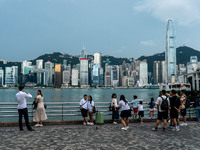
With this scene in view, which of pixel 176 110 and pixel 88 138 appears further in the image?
pixel 176 110

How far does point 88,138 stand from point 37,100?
4.13 metres

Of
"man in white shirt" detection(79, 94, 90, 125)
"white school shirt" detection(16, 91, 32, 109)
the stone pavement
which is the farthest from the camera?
"man in white shirt" detection(79, 94, 90, 125)

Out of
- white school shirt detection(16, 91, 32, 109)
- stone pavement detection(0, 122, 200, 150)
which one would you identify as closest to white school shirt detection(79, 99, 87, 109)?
stone pavement detection(0, 122, 200, 150)

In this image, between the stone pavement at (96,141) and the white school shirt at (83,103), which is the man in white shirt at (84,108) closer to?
the white school shirt at (83,103)

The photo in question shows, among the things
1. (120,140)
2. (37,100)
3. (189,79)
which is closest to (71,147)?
(120,140)

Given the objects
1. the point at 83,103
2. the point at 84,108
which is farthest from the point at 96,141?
the point at 83,103

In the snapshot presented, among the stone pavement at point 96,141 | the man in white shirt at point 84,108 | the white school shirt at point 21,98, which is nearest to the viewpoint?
the stone pavement at point 96,141

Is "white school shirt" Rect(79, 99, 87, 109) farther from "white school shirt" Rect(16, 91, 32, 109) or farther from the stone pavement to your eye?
"white school shirt" Rect(16, 91, 32, 109)

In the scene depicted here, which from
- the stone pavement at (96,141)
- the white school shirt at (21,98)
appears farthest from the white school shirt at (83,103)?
the white school shirt at (21,98)

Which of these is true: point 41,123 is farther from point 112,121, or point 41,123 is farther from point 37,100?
point 112,121

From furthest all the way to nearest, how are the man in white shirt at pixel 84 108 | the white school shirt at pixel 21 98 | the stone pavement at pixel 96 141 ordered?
the man in white shirt at pixel 84 108 → the white school shirt at pixel 21 98 → the stone pavement at pixel 96 141

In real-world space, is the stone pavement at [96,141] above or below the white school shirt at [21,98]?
below

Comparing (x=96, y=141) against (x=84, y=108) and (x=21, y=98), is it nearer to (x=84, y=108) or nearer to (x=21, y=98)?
(x=84, y=108)

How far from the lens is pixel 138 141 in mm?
7840
